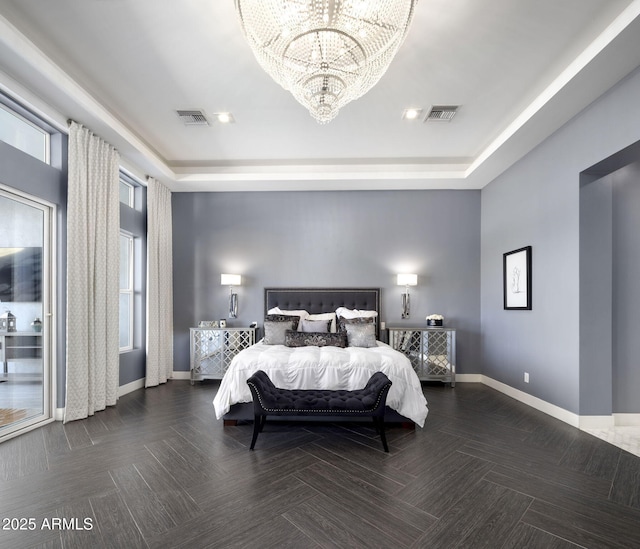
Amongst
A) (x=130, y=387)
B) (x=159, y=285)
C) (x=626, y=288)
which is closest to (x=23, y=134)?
(x=159, y=285)

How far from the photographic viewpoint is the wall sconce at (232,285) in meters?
5.35

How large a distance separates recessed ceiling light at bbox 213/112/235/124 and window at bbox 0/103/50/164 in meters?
1.76

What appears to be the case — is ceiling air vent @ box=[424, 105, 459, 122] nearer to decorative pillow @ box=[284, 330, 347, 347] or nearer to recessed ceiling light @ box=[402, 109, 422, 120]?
recessed ceiling light @ box=[402, 109, 422, 120]

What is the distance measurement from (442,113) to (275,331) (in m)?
3.33

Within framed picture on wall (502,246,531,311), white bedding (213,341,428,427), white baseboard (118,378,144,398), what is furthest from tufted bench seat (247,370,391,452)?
white baseboard (118,378,144,398)

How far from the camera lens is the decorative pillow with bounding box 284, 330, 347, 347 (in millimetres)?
4238

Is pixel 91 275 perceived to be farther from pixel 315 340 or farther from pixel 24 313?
pixel 315 340

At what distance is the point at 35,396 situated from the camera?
341 centimetres

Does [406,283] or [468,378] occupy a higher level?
[406,283]

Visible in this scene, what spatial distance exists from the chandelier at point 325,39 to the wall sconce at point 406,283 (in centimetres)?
339

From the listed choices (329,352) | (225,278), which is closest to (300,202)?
(225,278)

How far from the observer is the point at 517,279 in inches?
175

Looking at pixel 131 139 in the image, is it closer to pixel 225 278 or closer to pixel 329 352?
pixel 225 278

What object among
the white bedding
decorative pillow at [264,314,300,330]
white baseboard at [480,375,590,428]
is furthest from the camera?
decorative pillow at [264,314,300,330]
